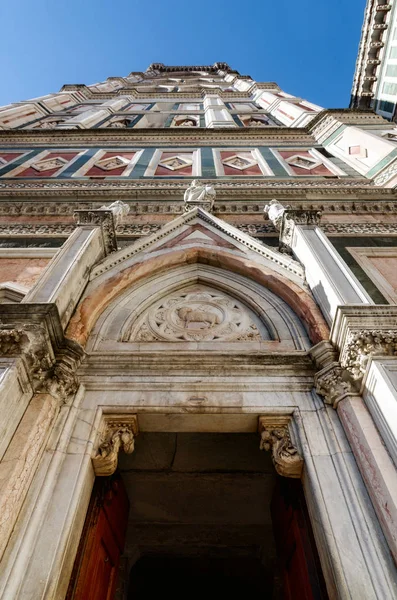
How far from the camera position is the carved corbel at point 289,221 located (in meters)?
6.41

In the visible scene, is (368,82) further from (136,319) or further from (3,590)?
(3,590)

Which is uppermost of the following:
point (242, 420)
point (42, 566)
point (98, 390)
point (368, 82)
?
point (368, 82)

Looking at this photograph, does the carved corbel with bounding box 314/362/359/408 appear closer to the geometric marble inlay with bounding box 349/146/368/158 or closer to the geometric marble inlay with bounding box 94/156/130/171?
the geometric marble inlay with bounding box 349/146/368/158

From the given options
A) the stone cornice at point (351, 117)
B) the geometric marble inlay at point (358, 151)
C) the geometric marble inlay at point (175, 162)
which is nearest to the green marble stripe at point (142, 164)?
the geometric marble inlay at point (175, 162)

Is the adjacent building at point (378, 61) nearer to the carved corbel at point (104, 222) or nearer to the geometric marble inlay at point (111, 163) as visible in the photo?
the geometric marble inlay at point (111, 163)

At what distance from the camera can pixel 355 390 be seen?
383cm

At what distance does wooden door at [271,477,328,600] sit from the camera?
136 inches

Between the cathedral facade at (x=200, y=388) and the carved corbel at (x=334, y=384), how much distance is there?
0.02 metres

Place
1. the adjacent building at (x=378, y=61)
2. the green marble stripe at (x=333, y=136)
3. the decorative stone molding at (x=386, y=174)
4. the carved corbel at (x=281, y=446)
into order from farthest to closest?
1. the adjacent building at (x=378, y=61)
2. the green marble stripe at (x=333, y=136)
3. the decorative stone molding at (x=386, y=174)
4. the carved corbel at (x=281, y=446)

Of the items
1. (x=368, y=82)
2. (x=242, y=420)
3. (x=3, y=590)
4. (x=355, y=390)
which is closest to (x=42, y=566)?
(x=3, y=590)

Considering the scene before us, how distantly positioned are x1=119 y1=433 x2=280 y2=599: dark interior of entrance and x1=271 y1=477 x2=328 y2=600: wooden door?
85 cm

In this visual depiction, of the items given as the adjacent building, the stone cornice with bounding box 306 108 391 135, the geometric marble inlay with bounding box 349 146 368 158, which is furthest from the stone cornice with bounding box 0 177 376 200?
the adjacent building

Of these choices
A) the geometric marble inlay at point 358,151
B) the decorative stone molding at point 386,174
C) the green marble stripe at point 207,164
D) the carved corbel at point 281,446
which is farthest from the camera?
the geometric marble inlay at point 358,151

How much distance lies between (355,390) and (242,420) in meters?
1.09
